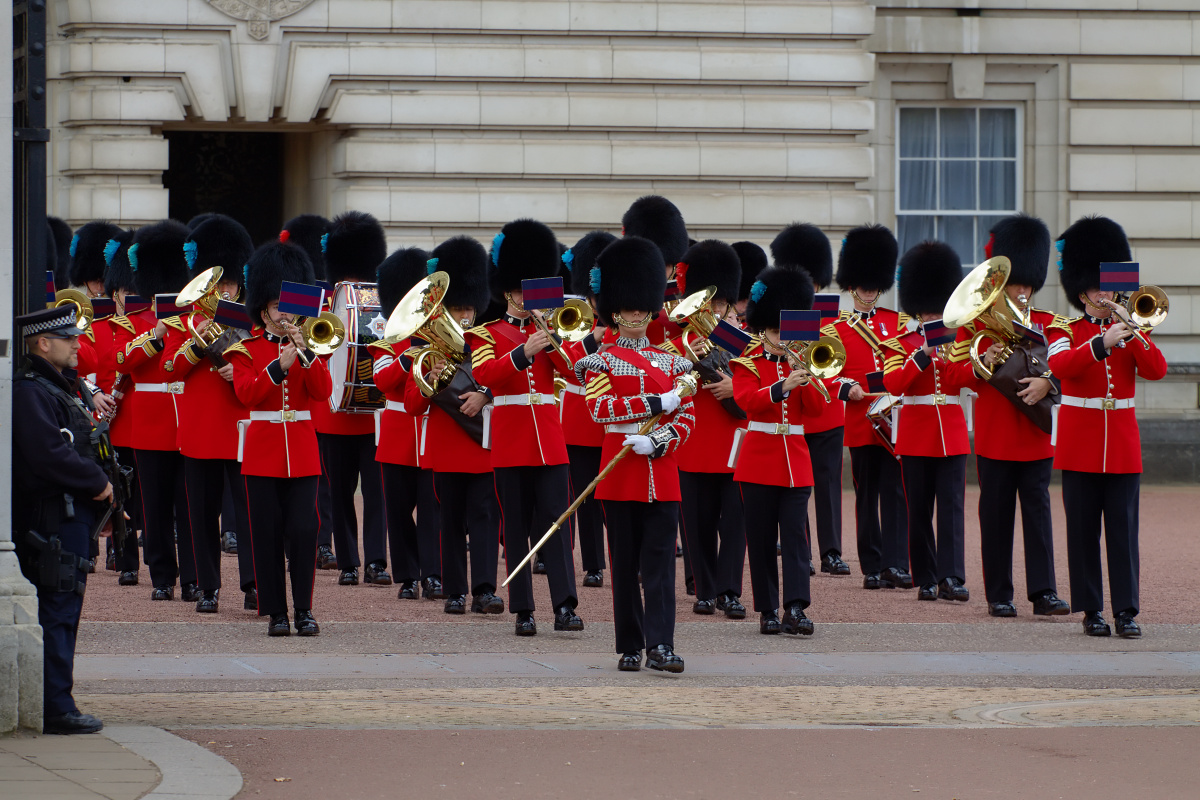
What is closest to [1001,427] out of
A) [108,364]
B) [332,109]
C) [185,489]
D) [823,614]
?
[823,614]

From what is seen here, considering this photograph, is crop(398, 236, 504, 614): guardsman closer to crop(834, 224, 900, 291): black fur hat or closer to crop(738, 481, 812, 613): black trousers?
crop(738, 481, 812, 613): black trousers

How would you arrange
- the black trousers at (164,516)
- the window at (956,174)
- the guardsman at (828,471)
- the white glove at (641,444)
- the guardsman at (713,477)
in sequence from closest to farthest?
1. the white glove at (641,444)
2. the guardsman at (713,477)
3. the black trousers at (164,516)
4. the guardsman at (828,471)
5. the window at (956,174)

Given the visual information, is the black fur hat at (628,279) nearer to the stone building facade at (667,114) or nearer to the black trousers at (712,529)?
the black trousers at (712,529)

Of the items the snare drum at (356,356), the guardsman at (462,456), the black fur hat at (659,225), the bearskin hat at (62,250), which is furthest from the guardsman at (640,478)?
the bearskin hat at (62,250)

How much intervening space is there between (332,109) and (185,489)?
5906mm

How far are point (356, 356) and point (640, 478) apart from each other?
8.76ft

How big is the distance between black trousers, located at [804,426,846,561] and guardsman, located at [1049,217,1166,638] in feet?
5.30

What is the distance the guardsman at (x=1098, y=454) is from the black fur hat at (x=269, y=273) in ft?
9.98

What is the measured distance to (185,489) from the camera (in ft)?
27.8

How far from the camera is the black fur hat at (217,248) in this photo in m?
8.55

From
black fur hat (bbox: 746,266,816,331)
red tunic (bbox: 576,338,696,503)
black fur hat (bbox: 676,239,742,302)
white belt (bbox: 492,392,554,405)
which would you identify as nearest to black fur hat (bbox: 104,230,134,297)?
white belt (bbox: 492,392,554,405)

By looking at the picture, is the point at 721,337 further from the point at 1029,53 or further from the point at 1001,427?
the point at 1029,53

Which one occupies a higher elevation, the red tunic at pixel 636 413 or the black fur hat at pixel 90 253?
the black fur hat at pixel 90 253

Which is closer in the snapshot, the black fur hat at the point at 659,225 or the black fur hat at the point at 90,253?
the black fur hat at the point at 659,225
